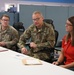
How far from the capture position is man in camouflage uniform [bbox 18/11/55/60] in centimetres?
337

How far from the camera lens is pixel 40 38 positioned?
11.4 ft

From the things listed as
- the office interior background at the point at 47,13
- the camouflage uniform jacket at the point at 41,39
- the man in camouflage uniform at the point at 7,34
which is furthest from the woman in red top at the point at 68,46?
the office interior background at the point at 47,13

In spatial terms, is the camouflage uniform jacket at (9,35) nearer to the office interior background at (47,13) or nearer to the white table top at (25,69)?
Answer: the white table top at (25,69)

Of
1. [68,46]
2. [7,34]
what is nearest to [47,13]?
[7,34]

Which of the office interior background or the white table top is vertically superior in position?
the office interior background

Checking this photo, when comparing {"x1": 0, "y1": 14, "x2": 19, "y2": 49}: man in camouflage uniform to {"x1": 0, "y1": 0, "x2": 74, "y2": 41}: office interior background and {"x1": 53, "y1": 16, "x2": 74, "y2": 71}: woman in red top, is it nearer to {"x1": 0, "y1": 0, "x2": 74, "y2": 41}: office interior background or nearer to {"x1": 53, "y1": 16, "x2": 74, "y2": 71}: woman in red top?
{"x1": 53, "y1": 16, "x2": 74, "y2": 71}: woman in red top

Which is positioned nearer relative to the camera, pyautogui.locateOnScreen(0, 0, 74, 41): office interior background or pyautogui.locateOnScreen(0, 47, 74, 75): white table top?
pyautogui.locateOnScreen(0, 47, 74, 75): white table top

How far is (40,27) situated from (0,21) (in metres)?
1.39

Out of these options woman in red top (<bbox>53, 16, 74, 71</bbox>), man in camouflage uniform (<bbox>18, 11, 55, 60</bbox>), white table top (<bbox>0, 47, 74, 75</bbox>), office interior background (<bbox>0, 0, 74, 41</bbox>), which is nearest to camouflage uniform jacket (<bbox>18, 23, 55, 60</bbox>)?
man in camouflage uniform (<bbox>18, 11, 55, 60</bbox>)

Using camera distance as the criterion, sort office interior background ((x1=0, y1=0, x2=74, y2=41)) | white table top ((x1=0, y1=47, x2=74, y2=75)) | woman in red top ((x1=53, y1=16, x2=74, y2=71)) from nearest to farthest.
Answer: white table top ((x1=0, y1=47, x2=74, y2=75)) < woman in red top ((x1=53, y1=16, x2=74, y2=71)) < office interior background ((x1=0, y1=0, x2=74, y2=41))

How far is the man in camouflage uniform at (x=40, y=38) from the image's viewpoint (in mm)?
3373

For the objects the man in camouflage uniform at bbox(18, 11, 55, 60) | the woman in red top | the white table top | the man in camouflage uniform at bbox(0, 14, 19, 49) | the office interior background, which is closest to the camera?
the white table top

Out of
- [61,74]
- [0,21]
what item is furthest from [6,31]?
[61,74]

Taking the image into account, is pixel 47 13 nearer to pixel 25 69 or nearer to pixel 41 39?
pixel 41 39
